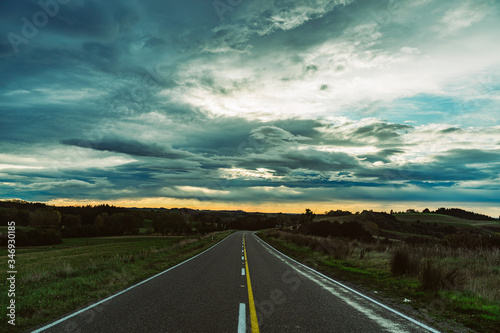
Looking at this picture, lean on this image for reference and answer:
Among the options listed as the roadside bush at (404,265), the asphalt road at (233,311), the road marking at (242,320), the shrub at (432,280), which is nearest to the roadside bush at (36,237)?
the asphalt road at (233,311)

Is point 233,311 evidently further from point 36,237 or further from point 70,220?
point 70,220

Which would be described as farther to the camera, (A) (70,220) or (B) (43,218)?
(A) (70,220)

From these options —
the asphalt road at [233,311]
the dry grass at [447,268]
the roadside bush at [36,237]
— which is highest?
the asphalt road at [233,311]

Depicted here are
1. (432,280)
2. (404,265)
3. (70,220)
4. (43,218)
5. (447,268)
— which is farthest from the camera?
(70,220)

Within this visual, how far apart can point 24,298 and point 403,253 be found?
50.2ft

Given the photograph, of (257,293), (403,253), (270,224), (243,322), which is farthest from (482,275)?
(270,224)

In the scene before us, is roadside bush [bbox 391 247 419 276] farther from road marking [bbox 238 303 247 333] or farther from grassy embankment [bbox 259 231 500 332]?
road marking [bbox 238 303 247 333]

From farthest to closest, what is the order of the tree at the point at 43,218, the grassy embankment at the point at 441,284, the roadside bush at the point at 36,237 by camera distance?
the tree at the point at 43,218 < the roadside bush at the point at 36,237 < the grassy embankment at the point at 441,284

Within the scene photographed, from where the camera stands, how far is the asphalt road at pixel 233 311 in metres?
6.13

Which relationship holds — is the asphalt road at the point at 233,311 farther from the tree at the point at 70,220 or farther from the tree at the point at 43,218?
the tree at the point at 70,220

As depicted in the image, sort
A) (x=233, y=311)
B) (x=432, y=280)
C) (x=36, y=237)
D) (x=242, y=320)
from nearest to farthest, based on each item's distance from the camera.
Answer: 1. (x=242, y=320)
2. (x=233, y=311)
3. (x=432, y=280)
4. (x=36, y=237)

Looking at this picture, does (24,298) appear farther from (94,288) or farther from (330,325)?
(330,325)

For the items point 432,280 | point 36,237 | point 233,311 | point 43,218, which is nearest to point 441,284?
point 432,280

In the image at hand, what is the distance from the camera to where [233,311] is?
736 cm
